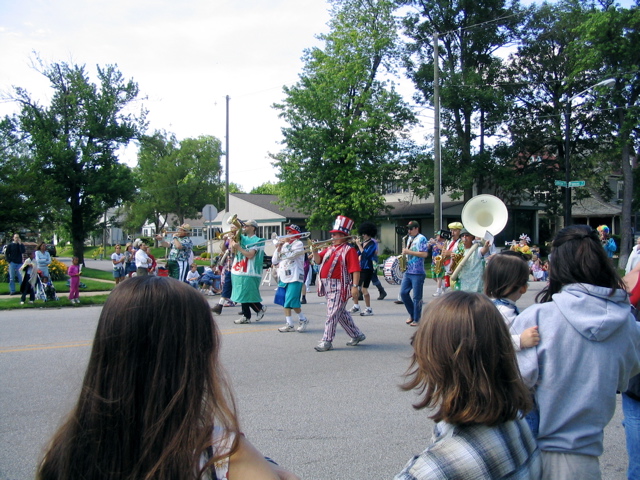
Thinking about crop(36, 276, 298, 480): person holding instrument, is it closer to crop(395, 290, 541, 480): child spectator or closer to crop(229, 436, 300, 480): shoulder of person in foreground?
crop(229, 436, 300, 480): shoulder of person in foreground

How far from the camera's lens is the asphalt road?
13.9 ft

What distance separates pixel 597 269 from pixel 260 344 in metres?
6.65

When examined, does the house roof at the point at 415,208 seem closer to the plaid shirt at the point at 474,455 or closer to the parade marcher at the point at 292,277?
the parade marcher at the point at 292,277

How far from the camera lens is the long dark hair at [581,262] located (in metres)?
2.53

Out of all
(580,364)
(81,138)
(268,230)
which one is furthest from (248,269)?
(268,230)

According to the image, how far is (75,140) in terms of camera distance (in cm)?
3045

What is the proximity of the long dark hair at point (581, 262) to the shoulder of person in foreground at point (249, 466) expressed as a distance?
5.78 ft

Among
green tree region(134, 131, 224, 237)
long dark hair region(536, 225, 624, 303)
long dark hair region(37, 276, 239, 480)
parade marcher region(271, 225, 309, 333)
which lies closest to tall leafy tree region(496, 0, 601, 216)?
parade marcher region(271, 225, 309, 333)

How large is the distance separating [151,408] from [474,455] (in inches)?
41.1

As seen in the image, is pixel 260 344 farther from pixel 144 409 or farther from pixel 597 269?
pixel 144 409

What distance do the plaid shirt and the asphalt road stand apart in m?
0.94

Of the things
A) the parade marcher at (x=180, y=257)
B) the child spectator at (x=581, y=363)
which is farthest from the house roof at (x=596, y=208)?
the child spectator at (x=581, y=363)

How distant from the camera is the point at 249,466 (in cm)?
Result: 144

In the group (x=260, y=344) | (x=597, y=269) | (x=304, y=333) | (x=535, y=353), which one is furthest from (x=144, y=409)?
(x=304, y=333)
